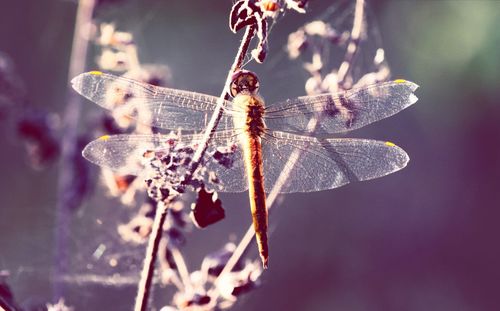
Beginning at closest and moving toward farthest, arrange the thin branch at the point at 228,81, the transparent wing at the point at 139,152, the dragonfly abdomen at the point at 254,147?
1. the thin branch at the point at 228,81
2. the transparent wing at the point at 139,152
3. the dragonfly abdomen at the point at 254,147

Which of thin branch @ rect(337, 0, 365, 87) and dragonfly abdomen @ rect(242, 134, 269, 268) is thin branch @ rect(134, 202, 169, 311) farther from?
thin branch @ rect(337, 0, 365, 87)

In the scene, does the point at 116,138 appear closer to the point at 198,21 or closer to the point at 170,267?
the point at 170,267

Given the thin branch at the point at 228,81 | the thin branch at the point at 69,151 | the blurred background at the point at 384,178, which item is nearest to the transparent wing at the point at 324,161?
the thin branch at the point at 228,81

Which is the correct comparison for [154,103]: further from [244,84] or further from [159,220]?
[159,220]

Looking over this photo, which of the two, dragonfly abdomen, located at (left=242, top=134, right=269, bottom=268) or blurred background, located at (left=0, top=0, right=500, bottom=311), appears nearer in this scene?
dragonfly abdomen, located at (left=242, top=134, right=269, bottom=268)

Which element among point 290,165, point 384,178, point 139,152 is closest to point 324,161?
point 290,165

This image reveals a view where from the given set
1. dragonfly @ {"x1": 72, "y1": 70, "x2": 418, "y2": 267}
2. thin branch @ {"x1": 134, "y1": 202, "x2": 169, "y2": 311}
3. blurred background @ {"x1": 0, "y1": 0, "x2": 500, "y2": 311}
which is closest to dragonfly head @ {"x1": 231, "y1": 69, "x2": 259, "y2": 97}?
dragonfly @ {"x1": 72, "y1": 70, "x2": 418, "y2": 267}

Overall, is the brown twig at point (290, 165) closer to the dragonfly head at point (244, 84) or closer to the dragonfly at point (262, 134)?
the dragonfly at point (262, 134)
